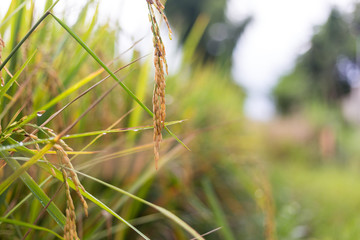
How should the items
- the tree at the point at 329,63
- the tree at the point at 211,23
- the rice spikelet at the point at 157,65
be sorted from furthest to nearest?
the tree at the point at 211,23 < the tree at the point at 329,63 < the rice spikelet at the point at 157,65

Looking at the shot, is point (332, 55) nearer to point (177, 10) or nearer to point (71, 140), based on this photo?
point (177, 10)

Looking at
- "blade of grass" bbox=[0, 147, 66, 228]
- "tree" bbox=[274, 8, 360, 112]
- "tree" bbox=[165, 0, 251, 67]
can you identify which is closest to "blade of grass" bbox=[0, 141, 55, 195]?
"blade of grass" bbox=[0, 147, 66, 228]

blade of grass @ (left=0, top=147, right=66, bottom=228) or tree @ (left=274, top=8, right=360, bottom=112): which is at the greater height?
blade of grass @ (left=0, top=147, right=66, bottom=228)

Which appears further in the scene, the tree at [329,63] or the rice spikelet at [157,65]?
the tree at [329,63]

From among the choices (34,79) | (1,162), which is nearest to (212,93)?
(34,79)

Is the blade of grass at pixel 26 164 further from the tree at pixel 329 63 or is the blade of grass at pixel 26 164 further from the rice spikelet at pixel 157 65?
the tree at pixel 329 63

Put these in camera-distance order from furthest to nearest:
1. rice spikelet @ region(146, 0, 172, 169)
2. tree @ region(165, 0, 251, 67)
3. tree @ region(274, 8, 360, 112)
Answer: tree @ region(165, 0, 251, 67)
tree @ region(274, 8, 360, 112)
rice spikelet @ region(146, 0, 172, 169)

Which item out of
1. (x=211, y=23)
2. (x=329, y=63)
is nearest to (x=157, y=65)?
(x=329, y=63)

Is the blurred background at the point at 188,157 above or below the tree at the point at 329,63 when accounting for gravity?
above

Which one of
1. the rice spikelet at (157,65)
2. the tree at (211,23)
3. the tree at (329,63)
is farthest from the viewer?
the tree at (211,23)

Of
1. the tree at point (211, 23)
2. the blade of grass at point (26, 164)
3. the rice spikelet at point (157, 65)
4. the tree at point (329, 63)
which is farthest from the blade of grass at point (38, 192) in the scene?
the tree at point (211, 23)

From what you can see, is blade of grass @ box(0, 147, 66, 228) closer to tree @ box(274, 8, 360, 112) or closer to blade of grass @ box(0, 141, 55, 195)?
blade of grass @ box(0, 141, 55, 195)
